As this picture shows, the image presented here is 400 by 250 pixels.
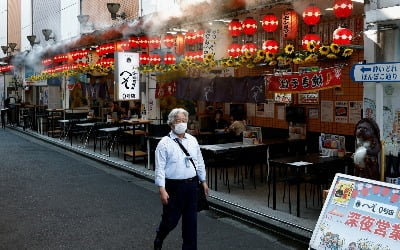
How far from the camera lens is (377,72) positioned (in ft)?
26.3

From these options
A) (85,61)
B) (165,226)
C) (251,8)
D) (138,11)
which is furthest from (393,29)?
(85,61)

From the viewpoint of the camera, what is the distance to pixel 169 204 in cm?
645

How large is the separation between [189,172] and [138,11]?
15.3 meters

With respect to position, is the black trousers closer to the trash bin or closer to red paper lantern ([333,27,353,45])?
red paper lantern ([333,27,353,45])

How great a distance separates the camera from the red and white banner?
10.4 meters

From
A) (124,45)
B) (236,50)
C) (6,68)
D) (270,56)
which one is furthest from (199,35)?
(6,68)

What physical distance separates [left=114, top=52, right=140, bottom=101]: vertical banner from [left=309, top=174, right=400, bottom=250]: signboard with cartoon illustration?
9993mm

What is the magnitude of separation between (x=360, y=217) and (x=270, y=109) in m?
12.0

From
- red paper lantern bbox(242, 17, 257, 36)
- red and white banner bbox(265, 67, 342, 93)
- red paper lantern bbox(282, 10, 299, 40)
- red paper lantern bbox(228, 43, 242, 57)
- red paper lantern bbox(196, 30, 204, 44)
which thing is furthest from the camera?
red paper lantern bbox(196, 30, 204, 44)

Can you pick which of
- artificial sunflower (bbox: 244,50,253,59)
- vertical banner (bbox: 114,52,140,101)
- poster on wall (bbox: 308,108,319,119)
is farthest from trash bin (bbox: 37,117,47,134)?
artificial sunflower (bbox: 244,50,253,59)

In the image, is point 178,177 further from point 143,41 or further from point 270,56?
point 143,41

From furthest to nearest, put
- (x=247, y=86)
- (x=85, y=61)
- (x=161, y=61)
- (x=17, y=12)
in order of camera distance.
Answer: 1. (x=17, y=12)
2. (x=85, y=61)
3. (x=161, y=61)
4. (x=247, y=86)

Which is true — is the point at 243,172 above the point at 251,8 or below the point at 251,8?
below

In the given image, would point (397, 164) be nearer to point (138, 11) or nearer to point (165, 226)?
point (165, 226)
